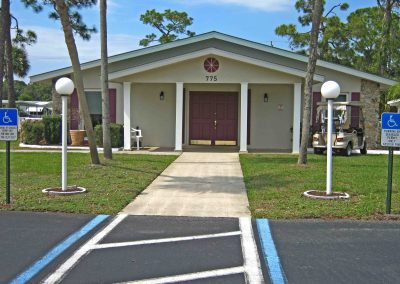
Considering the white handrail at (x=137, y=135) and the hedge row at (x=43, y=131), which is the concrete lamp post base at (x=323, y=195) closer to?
the white handrail at (x=137, y=135)

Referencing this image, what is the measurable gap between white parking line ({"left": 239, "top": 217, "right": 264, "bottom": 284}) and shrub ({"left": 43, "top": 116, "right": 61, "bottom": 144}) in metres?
13.9

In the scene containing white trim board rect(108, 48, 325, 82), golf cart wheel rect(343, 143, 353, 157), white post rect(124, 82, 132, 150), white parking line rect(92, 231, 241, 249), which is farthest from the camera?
white post rect(124, 82, 132, 150)

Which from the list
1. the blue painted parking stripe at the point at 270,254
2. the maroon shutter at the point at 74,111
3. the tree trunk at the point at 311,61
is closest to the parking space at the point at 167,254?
the blue painted parking stripe at the point at 270,254

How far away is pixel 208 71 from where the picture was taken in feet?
57.7

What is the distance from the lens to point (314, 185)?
10031 mm

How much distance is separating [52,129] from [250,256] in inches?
611

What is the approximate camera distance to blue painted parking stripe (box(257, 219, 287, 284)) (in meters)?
4.87

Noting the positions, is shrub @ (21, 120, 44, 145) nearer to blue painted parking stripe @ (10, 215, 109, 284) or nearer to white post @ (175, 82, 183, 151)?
white post @ (175, 82, 183, 151)

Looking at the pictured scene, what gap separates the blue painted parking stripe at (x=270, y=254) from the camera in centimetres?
487

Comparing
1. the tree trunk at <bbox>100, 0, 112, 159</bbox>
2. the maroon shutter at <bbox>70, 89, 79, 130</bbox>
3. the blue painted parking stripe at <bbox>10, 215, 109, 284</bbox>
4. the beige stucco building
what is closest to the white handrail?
the beige stucco building

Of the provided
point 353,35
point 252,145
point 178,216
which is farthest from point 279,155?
point 353,35

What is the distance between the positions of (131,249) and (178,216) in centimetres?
182

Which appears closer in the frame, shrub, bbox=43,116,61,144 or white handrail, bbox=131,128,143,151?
white handrail, bbox=131,128,143,151

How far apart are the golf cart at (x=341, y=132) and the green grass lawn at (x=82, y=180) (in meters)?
5.03
